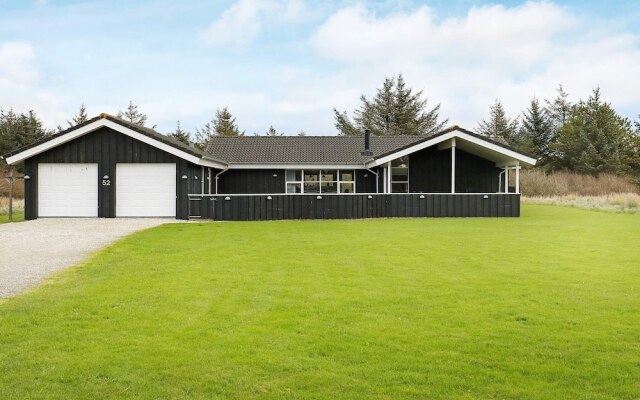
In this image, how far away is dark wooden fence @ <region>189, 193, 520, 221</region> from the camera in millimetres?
22219

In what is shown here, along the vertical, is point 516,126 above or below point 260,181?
above

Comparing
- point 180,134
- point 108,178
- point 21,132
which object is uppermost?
point 180,134

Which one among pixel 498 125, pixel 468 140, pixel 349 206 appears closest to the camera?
pixel 349 206

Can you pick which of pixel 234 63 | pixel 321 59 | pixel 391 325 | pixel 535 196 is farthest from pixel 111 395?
pixel 535 196

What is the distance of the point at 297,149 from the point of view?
29.4 metres

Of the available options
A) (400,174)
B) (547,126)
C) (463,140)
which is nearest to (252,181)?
(400,174)

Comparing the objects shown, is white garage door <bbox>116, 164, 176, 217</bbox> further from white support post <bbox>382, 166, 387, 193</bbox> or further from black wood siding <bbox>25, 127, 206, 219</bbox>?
white support post <bbox>382, 166, 387, 193</bbox>

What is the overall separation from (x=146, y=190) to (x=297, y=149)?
9.35m

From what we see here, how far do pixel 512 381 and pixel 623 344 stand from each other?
160 cm

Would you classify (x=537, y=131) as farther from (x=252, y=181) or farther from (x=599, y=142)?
(x=252, y=181)

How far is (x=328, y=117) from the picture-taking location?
64.4 metres

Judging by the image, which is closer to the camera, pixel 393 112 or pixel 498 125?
pixel 393 112

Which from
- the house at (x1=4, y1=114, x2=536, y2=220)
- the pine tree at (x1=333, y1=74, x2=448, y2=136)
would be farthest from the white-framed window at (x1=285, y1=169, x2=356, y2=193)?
the pine tree at (x1=333, y1=74, x2=448, y2=136)

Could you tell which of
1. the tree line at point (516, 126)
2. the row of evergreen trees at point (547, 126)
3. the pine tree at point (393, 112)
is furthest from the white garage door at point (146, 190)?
the pine tree at point (393, 112)
